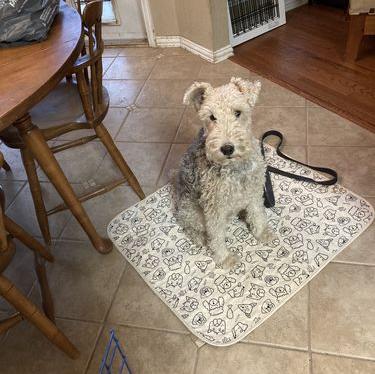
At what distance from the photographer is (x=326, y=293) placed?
151 cm

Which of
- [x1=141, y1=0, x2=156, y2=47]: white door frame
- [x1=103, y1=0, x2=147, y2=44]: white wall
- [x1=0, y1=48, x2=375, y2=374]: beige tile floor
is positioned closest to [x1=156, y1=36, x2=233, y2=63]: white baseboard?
[x1=141, y1=0, x2=156, y2=47]: white door frame

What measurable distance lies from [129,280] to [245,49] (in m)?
2.28

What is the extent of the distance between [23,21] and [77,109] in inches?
16.4

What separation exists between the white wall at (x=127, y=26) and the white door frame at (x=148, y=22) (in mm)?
106

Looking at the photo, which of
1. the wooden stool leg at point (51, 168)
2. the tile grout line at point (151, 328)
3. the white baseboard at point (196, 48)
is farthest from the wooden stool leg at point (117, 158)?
the white baseboard at point (196, 48)

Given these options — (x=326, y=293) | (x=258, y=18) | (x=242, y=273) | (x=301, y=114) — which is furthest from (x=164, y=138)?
(x=258, y=18)

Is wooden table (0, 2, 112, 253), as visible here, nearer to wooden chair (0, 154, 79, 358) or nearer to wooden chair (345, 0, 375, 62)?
wooden chair (0, 154, 79, 358)

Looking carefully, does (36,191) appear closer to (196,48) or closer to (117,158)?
(117,158)

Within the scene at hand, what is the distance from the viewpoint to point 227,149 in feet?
4.18

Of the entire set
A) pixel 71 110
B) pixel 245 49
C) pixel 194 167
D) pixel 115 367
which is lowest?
pixel 115 367

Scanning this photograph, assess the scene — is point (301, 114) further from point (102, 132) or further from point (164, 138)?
point (102, 132)

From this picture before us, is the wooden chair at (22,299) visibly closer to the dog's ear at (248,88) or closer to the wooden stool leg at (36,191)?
the wooden stool leg at (36,191)

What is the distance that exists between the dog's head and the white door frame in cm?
216

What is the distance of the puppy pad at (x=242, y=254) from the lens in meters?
1.50
